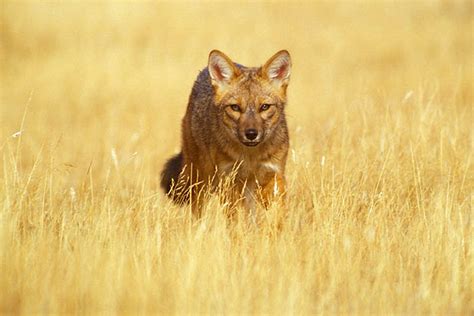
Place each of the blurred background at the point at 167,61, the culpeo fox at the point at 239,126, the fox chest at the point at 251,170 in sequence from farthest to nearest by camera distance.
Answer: the blurred background at the point at 167,61, the fox chest at the point at 251,170, the culpeo fox at the point at 239,126

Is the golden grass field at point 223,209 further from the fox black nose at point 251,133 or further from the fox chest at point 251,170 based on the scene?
the fox black nose at point 251,133

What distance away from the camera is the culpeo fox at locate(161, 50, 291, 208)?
6195 mm

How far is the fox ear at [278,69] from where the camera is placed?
6.31 metres

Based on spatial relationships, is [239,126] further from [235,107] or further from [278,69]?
[278,69]

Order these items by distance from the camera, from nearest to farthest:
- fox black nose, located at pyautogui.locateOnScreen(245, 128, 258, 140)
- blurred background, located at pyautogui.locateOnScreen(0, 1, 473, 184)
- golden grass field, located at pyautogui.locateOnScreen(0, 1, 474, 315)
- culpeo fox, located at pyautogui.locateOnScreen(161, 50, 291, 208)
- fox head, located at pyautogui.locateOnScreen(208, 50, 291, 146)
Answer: golden grass field, located at pyautogui.locateOnScreen(0, 1, 474, 315), fox black nose, located at pyautogui.locateOnScreen(245, 128, 258, 140), fox head, located at pyautogui.locateOnScreen(208, 50, 291, 146), culpeo fox, located at pyautogui.locateOnScreen(161, 50, 291, 208), blurred background, located at pyautogui.locateOnScreen(0, 1, 473, 184)

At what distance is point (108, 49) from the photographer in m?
14.3

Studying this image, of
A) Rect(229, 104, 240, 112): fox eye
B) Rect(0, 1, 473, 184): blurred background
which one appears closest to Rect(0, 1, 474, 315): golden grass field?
Rect(0, 1, 473, 184): blurred background

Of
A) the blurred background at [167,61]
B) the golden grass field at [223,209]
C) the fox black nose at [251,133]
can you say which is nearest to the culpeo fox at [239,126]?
the fox black nose at [251,133]

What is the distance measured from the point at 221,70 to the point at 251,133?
28.2 inches

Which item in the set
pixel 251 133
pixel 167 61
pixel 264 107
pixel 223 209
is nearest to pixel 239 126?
pixel 251 133

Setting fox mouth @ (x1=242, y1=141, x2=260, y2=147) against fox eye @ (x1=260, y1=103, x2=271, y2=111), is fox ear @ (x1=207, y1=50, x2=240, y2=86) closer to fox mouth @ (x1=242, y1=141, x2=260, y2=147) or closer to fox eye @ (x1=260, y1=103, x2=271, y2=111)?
fox eye @ (x1=260, y1=103, x2=271, y2=111)

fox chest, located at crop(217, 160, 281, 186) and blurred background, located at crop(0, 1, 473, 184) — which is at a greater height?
blurred background, located at crop(0, 1, 473, 184)

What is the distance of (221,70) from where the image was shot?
252 inches

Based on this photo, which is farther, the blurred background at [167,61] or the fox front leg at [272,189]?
the blurred background at [167,61]
